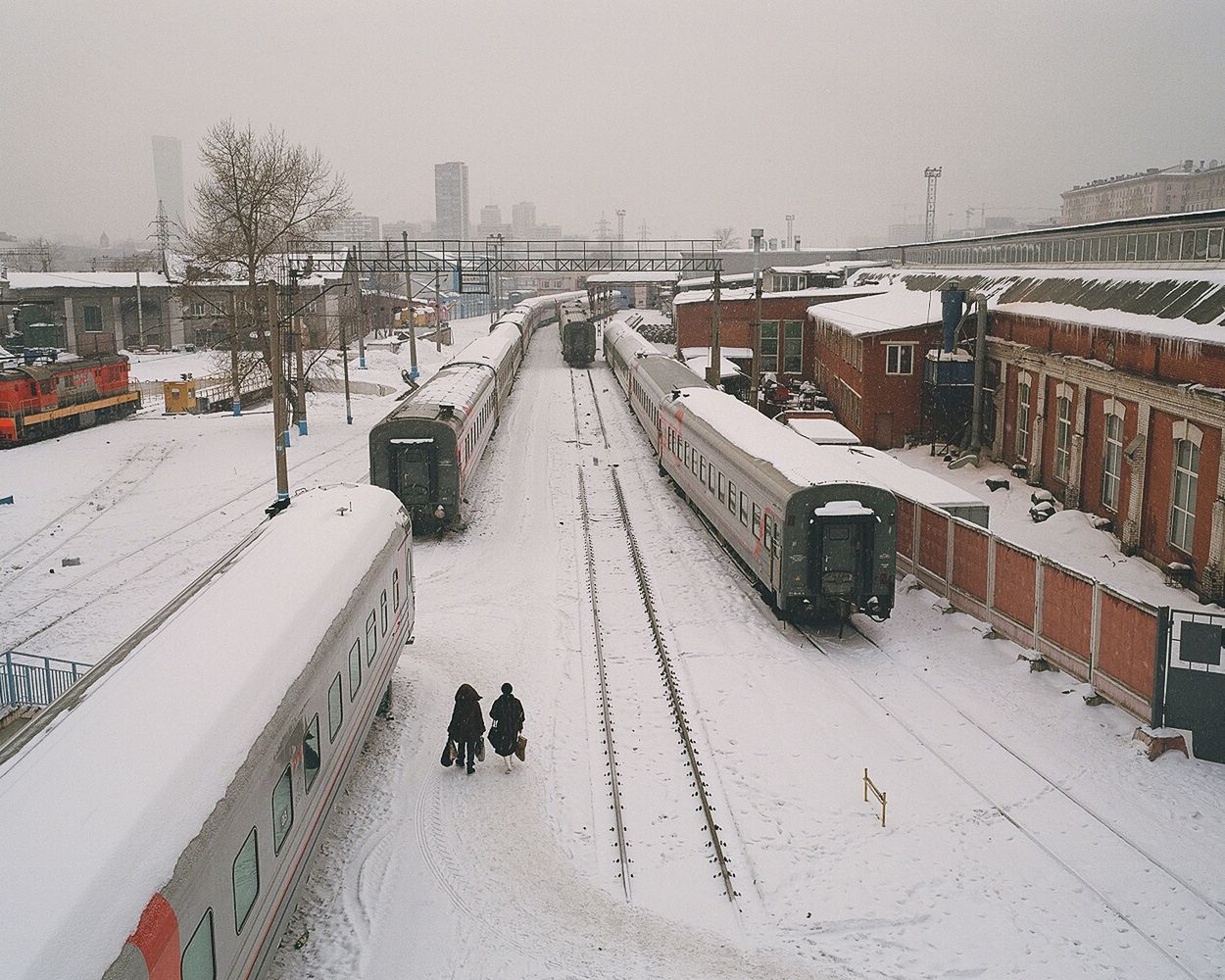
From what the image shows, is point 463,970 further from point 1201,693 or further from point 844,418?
point 844,418

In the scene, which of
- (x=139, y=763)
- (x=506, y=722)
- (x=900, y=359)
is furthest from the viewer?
(x=900, y=359)

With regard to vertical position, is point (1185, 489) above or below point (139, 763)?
below

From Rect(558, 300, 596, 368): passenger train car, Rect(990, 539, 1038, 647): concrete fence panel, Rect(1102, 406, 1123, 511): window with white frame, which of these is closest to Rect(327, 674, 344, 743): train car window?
Rect(990, 539, 1038, 647): concrete fence panel

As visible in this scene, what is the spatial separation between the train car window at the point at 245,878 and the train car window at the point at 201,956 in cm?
49

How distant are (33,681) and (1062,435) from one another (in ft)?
77.7

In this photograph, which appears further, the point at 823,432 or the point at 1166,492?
the point at 823,432

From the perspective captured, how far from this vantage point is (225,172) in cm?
3759

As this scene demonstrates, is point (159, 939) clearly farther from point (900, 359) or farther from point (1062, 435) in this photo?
point (900, 359)

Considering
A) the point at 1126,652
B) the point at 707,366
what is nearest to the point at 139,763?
the point at 1126,652

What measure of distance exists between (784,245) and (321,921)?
6430 inches

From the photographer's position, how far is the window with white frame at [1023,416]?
96.5ft

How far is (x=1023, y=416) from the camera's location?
29.8 meters

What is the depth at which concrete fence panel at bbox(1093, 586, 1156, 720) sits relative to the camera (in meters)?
12.9

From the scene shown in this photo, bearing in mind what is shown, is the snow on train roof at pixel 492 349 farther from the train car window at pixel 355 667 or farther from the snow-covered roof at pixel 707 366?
the train car window at pixel 355 667
